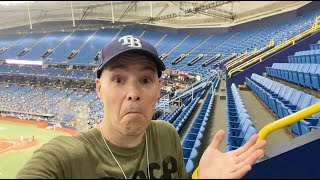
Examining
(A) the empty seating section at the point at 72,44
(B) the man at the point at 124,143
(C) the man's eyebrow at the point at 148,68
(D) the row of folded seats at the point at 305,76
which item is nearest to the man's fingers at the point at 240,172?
(B) the man at the point at 124,143

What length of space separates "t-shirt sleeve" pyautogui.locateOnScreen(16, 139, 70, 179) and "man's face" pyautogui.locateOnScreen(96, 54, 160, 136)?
17cm

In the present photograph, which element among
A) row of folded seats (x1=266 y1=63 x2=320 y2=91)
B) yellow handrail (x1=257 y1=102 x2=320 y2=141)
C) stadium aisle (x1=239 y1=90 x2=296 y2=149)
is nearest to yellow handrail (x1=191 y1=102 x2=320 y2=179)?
yellow handrail (x1=257 y1=102 x2=320 y2=141)

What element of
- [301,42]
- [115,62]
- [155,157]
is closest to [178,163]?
[155,157]

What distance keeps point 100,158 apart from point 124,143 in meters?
0.09

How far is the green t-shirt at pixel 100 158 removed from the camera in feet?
2.23

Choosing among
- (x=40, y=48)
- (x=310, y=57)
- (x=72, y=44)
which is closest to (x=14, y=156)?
(x=40, y=48)

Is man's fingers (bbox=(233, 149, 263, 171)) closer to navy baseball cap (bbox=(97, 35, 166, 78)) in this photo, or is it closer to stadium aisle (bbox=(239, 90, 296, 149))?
navy baseball cap (bbox=(97, 35, 166, 78))

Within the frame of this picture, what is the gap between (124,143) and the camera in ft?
2.81

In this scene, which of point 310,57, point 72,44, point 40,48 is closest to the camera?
point 40,48

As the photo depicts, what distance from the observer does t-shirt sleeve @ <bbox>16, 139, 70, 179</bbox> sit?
2.09ft

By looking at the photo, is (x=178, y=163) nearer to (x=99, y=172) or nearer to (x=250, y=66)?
(x=99, y=172)

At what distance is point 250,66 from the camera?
8.55m

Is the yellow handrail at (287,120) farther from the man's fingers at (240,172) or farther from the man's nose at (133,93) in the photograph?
the man's nose at (133,93)

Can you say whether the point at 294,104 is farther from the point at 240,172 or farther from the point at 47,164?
the point at 47,164
